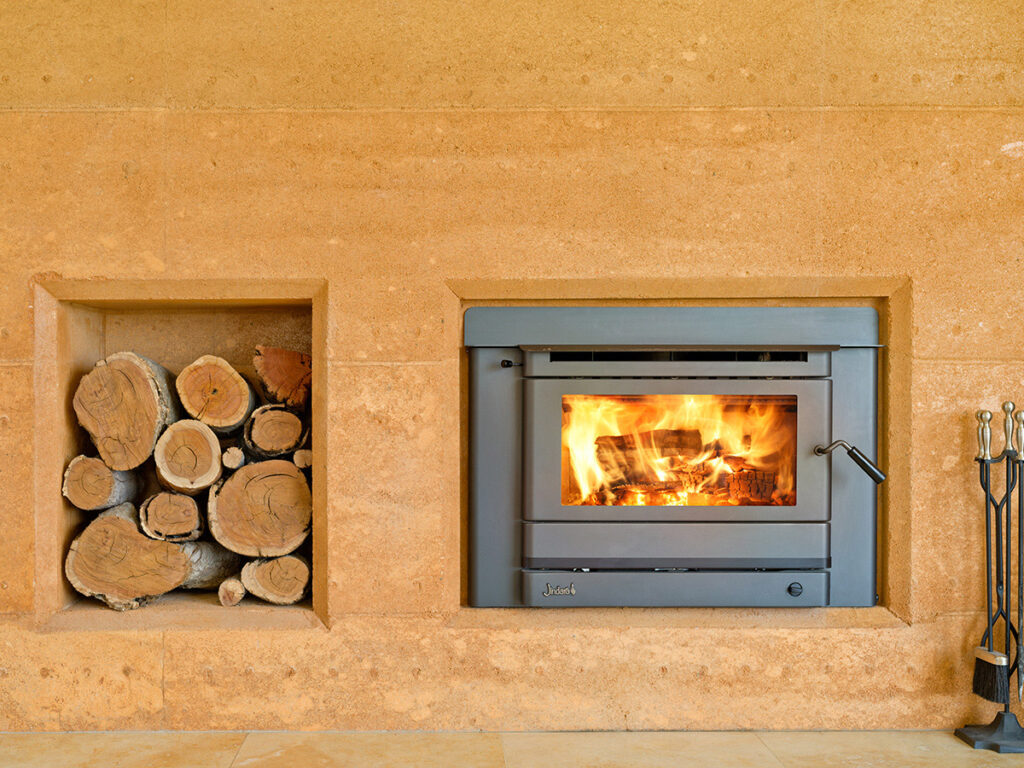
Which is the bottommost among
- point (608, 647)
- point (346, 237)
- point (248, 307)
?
point (608, 647)

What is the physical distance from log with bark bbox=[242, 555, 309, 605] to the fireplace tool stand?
170 cm

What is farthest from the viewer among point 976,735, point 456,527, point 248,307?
point 248,307

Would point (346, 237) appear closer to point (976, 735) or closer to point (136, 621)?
point (136, 621)

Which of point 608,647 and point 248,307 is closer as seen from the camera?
point 608,647

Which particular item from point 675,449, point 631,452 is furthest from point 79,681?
point 675,449

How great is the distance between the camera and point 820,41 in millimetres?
2066

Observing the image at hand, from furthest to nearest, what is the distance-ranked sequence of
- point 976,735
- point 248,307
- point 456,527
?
1. point 248,307
2. point 456,527
3. point 976,735

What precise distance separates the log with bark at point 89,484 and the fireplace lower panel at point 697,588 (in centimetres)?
112

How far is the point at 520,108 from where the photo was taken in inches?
81.6

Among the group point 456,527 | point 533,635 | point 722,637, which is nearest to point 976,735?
point 722,637

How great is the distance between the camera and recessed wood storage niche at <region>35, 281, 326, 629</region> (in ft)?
6.86

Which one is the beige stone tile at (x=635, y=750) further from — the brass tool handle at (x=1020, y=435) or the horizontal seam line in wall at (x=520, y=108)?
the horizontal seam line in wall at (x=520, y=108)

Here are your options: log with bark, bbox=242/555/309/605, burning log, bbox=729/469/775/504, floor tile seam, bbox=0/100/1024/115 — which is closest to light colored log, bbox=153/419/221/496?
log with bark, bbox=242/555/309/605

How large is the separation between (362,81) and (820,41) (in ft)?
3.80
